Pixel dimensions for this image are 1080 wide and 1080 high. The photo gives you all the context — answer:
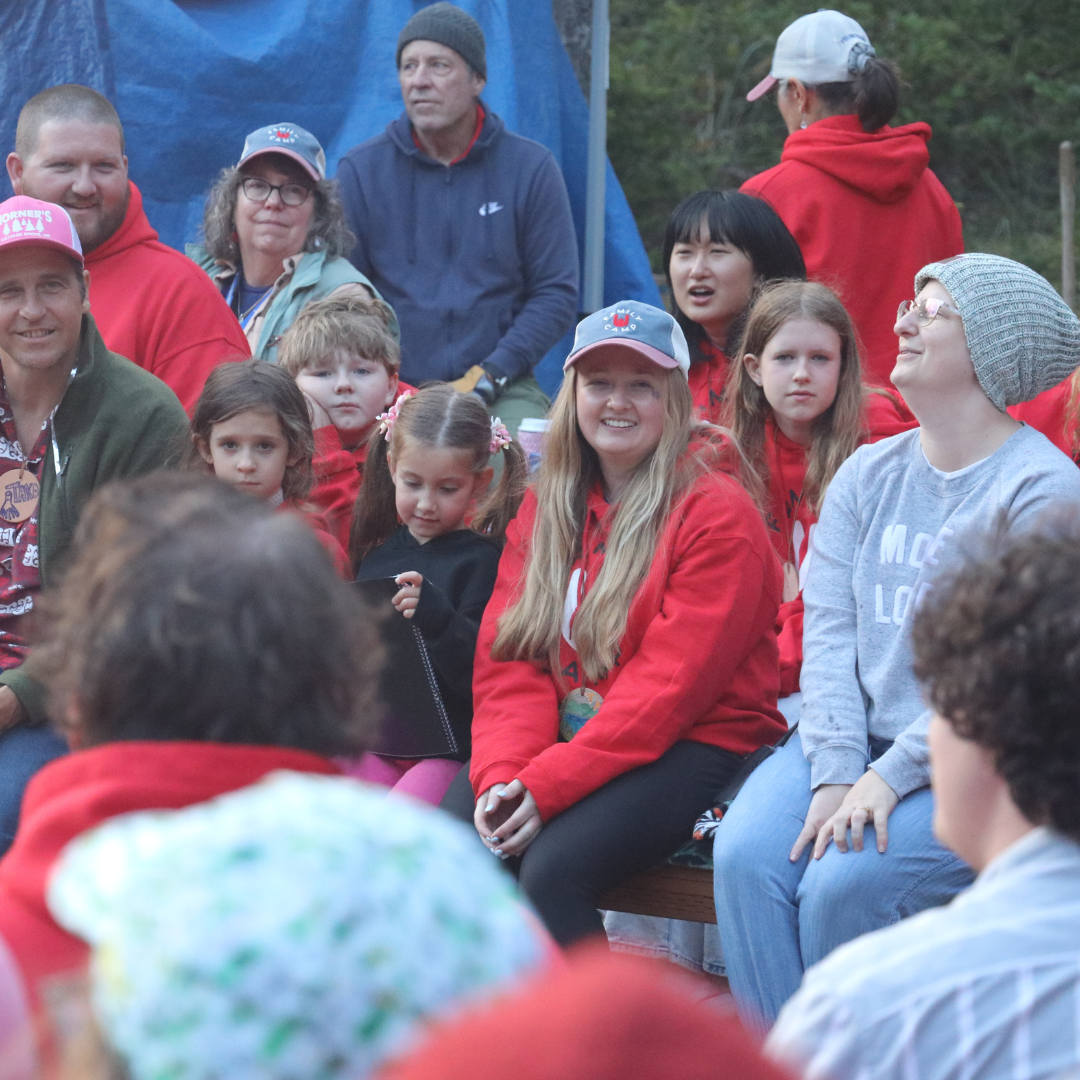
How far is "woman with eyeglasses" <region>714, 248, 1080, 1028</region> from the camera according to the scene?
2533 millimetres

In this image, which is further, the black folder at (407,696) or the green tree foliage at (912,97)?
the green tree foliage at (912,97)

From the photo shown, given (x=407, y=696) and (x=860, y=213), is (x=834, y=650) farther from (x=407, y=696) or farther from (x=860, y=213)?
(x=860, y=213)

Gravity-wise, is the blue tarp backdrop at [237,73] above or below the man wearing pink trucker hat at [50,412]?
above

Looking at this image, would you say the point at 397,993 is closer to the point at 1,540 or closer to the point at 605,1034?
the point at 605,1034

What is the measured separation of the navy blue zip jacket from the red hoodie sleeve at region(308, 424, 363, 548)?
0.89m

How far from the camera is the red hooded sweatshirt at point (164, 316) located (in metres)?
→ 3.89

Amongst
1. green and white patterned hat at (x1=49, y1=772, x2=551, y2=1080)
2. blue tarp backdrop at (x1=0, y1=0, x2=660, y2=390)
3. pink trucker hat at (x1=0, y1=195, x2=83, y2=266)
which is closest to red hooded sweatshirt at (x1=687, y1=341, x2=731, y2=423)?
blue tarp backdrop at (x1=0, y1=0, x2=660, y2=390)

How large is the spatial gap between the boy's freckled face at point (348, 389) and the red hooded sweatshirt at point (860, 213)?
1.39 meters

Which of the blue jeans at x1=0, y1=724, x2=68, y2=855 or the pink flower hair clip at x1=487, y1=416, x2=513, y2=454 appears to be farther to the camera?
the pink flower hair clip at x1=487, y1=416, x2=513, y2=454

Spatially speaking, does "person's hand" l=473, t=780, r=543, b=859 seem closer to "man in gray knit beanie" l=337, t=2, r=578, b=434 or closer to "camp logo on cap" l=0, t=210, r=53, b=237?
Answer: "camp logo on cap" l=0, t=210, r=53, b=237

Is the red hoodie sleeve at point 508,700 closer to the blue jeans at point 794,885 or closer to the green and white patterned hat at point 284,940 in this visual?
the blue jeans at point 794,885

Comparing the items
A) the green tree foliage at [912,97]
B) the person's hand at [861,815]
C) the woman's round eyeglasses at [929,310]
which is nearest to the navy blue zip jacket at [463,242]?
the woman's round eyeglasses at [929,310]

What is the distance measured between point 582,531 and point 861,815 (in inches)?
39.4

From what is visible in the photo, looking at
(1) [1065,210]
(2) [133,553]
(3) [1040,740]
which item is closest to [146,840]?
(2) [133,553]
